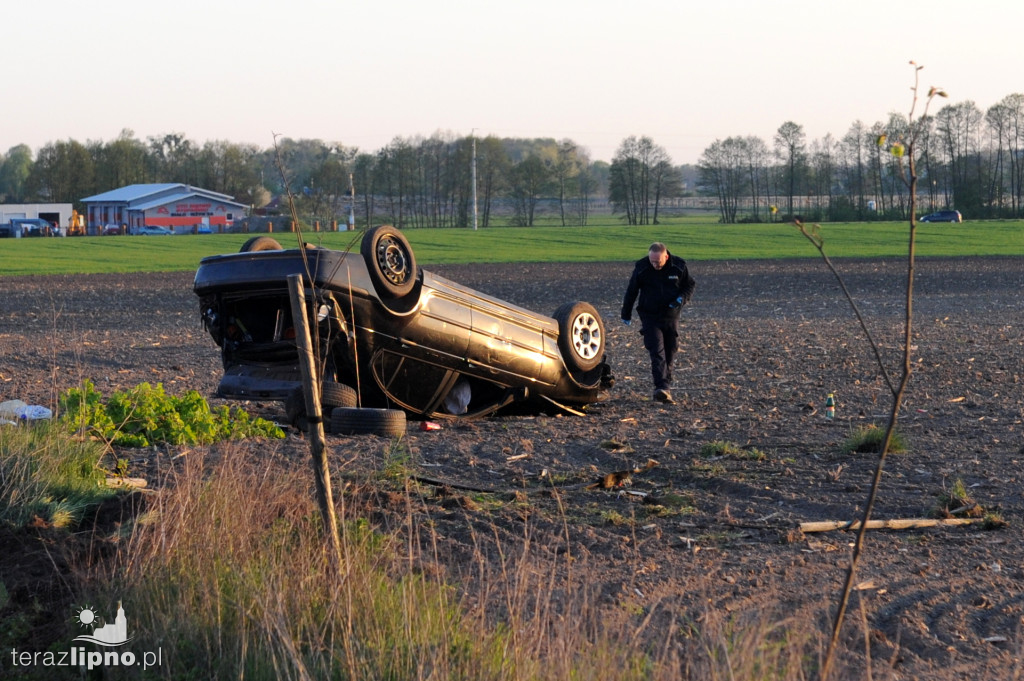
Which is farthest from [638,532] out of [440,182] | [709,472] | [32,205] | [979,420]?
[32,205]

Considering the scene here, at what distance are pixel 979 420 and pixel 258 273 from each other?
22.5 feet

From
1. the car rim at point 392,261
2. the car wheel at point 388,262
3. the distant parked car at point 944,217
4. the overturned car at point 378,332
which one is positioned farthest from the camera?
the distant parked car at point 944,217

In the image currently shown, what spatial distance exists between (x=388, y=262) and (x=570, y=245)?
52131mm

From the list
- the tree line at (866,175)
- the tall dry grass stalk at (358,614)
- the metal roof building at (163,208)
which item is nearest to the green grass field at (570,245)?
the tree line at (866,175)

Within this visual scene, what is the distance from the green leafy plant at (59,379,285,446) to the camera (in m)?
9.00

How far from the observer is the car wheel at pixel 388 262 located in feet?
33.1

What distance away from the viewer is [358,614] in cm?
496

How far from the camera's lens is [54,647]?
5145mm

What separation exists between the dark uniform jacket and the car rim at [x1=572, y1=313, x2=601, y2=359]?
893 mm

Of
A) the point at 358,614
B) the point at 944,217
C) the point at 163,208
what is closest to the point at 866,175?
the point at 944,217

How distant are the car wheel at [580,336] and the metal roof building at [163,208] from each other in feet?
335

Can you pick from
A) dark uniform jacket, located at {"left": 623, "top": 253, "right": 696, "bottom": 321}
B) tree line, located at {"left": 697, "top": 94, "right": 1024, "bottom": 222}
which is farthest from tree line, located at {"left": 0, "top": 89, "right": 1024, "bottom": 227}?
dark uniform jacket, located at {"left": 623, "top": 253, "right": 696, "bottom": 321}

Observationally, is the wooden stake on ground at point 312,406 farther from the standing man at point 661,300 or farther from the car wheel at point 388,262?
the standing man at point 661,300

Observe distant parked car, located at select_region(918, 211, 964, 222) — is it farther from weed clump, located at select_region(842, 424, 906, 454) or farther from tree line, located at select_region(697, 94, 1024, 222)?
Answer: weed clump, located at select_region(842, 424, 906, 454)
